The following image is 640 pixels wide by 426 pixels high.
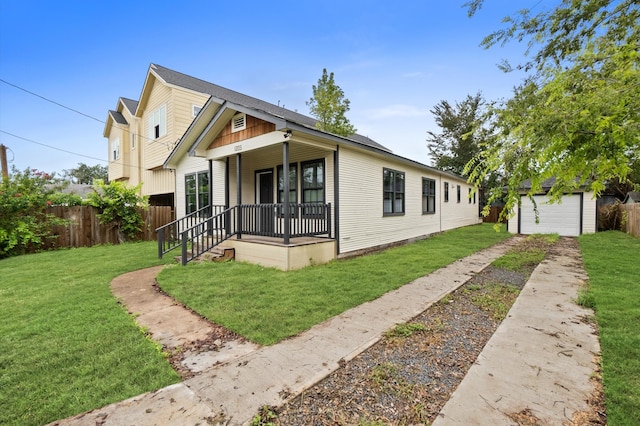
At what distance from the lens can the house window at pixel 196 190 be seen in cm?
1146

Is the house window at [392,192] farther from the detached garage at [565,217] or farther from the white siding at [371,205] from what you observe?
the detached garage at [565,217]

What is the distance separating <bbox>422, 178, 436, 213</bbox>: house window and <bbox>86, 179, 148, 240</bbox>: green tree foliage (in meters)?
12.6

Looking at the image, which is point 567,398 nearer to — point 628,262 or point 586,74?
point 586,74

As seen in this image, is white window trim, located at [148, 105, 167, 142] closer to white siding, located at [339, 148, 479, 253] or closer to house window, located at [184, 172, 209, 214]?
house window, located at [184, 172, 209, 214]

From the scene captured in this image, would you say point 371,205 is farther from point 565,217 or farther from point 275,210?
point 565,217

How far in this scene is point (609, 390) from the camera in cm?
228

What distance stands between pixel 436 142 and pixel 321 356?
31551mm

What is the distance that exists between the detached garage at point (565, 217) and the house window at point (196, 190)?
46.9 ft

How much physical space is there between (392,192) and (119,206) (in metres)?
10.8

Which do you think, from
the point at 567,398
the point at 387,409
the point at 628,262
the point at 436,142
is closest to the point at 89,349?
the point at 387,409

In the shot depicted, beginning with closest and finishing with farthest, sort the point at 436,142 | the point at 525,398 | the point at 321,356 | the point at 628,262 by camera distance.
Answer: the point at 525,398 → the point at 321,356 → the point at 628,262 → the point at 436,142

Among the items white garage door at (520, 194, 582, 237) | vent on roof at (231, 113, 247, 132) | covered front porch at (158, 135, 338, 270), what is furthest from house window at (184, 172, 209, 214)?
white garage door at (520, 194, 582, 237)

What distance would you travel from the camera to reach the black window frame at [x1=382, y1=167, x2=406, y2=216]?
33.3 feet

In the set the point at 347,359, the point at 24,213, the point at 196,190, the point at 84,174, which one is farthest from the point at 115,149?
the point at 84,174
